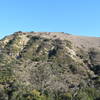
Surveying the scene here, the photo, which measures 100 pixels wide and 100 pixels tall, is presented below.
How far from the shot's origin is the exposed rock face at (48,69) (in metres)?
50.9

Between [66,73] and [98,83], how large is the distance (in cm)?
1083

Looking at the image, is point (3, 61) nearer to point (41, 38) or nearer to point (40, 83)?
point (40, 83)

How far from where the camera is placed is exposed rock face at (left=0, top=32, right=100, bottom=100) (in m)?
50.9

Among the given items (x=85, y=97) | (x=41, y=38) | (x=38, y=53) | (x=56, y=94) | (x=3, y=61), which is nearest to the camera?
Result: (x=85, y=97)

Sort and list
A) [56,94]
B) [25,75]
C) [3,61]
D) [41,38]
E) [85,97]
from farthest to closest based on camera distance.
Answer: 1. [41,38]
2. [3,61]
3. [25,75]
4. [56,94]
5. [85,97]

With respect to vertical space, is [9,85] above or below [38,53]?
below

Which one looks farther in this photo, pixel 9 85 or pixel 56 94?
pixel 9 85

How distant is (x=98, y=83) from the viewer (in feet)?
184

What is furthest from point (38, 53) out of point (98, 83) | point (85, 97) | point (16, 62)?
point (85, 97)

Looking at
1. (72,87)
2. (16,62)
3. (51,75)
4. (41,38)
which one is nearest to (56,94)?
(72,87)

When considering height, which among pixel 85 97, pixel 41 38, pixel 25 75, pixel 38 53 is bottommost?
pixel 85 97

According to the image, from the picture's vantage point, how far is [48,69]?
6544cm

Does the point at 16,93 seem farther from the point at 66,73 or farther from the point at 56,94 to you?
the point at 66,73

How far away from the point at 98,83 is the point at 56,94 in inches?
466
